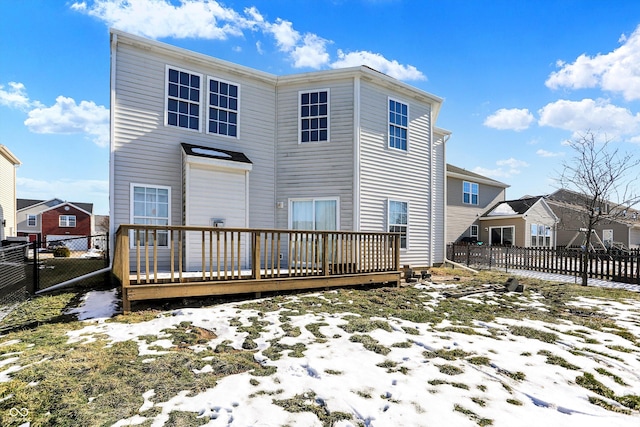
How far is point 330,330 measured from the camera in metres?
4.51

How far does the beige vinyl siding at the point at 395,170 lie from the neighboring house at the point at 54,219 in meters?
38.0

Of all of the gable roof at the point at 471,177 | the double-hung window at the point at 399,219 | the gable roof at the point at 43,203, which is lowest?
the double-hung window at the point at 399,219

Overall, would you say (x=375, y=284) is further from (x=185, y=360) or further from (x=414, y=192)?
(x=185, y=360)

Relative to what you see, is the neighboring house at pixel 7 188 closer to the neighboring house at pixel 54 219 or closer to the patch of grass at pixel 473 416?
Answer: the neighboring house at pixel 54 219

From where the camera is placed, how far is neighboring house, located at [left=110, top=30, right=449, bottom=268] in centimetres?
816

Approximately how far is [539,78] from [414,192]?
7.50m

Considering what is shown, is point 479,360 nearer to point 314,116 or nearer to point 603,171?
point 314,116

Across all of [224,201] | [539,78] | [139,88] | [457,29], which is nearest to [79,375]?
[224,201]

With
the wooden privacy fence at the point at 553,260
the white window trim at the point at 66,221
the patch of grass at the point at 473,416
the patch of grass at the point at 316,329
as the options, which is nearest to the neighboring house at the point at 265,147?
the wooden privacy fence at the point at 553,260

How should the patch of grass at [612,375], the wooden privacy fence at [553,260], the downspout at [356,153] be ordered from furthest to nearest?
1. the wooden privacy fence at [553,260]
2. the downspout at [356,153]
3. the patch of grass at [612,375]

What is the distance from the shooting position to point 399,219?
1080 centimetres

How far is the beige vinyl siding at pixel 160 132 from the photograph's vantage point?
797 centimetres

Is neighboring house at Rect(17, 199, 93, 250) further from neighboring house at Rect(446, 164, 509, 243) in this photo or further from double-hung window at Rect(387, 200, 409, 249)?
double-hung window at Rect(387, 200, 409, 249)

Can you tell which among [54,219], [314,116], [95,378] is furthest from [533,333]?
[54,219]
